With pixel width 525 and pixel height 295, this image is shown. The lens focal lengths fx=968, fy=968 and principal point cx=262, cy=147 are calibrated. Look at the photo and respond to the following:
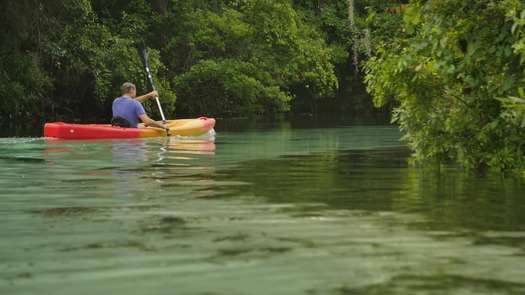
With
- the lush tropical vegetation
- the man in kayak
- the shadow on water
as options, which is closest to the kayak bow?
the man in kayak

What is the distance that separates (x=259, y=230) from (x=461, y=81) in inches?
198

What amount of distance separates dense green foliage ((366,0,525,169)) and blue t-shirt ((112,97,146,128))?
7.39 m

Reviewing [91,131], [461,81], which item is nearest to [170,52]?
[91,131]

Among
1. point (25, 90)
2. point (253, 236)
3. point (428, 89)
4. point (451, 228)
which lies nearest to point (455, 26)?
point (428, 89)

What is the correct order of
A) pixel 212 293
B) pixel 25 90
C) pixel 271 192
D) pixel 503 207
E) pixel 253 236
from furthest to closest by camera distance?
pixel 25 90 → pixel 271 192 → pixel 503 207 → pixel 253 236 → pixel 212 293

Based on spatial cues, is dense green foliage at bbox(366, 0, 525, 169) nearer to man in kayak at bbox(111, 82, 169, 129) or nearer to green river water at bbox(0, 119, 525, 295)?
green river water at bbox(0, 119, 525, 295)

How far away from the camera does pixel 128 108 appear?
1805cm

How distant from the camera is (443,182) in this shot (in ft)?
31.4

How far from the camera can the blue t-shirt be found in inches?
705

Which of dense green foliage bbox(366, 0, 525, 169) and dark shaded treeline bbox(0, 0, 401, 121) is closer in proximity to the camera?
dense green foliage bbox(366, 0, 525, 169)

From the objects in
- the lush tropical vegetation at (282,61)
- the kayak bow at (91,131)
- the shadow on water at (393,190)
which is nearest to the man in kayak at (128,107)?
the kayak bow at (91,131)

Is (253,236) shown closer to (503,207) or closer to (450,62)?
(503,207)

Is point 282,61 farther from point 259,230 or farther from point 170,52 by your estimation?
point 259,230

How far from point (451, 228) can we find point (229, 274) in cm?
200
